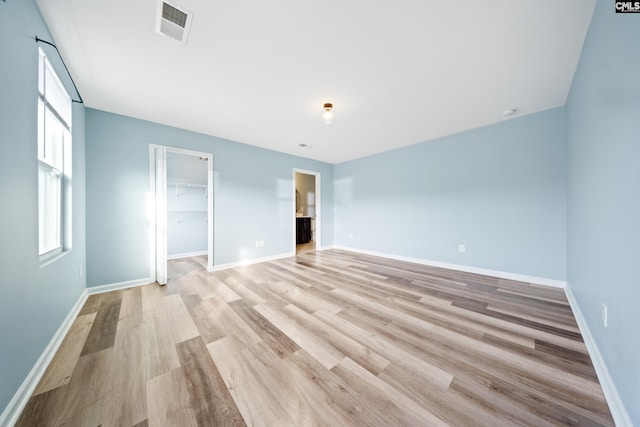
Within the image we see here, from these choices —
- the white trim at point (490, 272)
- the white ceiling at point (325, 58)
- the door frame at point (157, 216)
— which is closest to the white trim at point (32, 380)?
the door frame at point (157, 216)

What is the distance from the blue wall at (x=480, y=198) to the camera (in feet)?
9.46

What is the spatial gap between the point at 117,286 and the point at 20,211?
2266 mm

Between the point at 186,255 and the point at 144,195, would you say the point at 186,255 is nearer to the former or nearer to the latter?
the point at 186,255

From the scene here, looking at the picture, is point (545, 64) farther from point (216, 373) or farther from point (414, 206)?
point (216, 373)

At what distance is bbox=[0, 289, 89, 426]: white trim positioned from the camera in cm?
104

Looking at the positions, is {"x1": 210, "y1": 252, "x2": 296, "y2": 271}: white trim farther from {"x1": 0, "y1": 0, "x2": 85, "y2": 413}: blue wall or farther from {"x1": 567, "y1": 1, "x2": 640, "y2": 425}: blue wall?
{"x1": 567, "y1": 1, "x2": 640, "y2": 425}: blue wall

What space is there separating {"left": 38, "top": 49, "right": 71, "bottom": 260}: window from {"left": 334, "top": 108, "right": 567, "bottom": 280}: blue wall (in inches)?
194

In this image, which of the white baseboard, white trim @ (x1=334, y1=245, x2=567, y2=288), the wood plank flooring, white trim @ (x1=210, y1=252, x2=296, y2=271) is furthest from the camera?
the white baseboard

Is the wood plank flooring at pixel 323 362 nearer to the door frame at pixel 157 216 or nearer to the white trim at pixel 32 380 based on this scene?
the white trim at pixel 32 380

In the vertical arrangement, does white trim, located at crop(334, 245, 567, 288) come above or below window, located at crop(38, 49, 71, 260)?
below

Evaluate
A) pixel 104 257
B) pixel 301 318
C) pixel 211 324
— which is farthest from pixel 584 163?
pixel 104 257

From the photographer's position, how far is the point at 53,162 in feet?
6.43

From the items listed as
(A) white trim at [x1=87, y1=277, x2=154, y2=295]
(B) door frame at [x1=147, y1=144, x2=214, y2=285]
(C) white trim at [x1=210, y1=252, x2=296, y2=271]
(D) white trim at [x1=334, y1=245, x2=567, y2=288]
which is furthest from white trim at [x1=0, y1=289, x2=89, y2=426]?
(D) white trim at [x1=334, y1=245, x2=567, y2=288]

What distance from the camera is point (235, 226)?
13.3 ft
